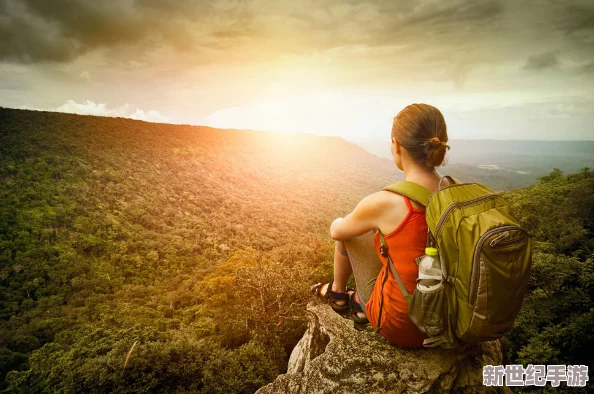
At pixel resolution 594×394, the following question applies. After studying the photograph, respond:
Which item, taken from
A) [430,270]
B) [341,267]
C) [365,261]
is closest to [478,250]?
[430,270]

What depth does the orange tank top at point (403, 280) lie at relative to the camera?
195 cm

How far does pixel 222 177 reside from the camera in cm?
8019

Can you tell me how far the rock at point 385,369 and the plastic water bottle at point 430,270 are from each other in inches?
48.2

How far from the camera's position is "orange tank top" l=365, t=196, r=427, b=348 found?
1.95 meters

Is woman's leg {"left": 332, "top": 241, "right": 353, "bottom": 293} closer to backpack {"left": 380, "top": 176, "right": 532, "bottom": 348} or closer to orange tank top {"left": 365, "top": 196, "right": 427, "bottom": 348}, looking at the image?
orange tank top {"left": 365, "top": 196, "right": 427, "bottom": 348}

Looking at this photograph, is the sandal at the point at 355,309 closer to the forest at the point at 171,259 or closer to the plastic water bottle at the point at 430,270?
the plastic water bottle at the point at 430,270

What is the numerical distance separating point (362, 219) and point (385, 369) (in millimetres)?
1546

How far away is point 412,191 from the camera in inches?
77.4

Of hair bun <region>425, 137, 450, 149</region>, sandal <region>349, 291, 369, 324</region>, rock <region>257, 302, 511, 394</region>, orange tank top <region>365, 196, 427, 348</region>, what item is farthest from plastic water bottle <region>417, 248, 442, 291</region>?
sandal <region>349, 291, 369, 324</region>

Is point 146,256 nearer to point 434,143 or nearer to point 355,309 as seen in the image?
point 355,309

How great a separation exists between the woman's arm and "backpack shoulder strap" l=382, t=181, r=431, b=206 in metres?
0.13

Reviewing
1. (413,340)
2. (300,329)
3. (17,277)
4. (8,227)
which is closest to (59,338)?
(17,277)

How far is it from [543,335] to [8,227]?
52350mm

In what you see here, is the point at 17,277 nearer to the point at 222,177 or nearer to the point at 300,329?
the point at 300,329
